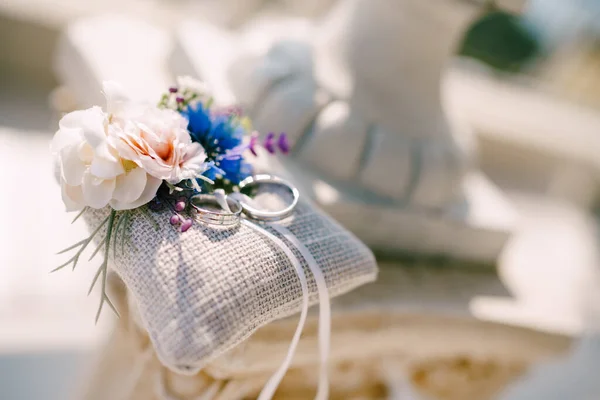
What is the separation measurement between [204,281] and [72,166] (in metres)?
0.17

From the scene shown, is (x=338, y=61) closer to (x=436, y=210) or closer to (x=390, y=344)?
(x=436, y=210)

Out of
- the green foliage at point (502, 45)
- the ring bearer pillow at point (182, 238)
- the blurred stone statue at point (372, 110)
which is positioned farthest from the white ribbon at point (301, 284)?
the green foliage at point (502, 45)

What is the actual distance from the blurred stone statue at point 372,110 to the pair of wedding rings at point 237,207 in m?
0.14

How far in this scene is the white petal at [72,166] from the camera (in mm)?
487

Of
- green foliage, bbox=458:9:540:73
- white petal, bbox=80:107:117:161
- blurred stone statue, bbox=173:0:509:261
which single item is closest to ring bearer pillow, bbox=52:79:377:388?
white petal, bbox=80:107:117:161

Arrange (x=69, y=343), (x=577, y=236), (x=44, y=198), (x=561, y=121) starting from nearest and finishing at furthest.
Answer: (x=69, y=343) < (x=44, y=198) < (x=577, y=236) < (x=561, y=121)

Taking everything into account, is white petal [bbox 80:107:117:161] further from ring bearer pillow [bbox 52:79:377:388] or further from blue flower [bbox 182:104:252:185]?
blue flower [bbox 182:104:252:185]

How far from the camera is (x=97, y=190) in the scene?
487 mm

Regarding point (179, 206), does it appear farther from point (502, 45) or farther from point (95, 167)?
point (502, 45)

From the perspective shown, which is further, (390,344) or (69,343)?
(69,343)

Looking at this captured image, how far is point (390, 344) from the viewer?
78 cm

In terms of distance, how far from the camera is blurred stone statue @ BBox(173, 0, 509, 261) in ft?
2.58

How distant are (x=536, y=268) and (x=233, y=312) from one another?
2.50 feet

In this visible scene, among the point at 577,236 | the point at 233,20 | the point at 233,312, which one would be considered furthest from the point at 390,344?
the point at 233,20
